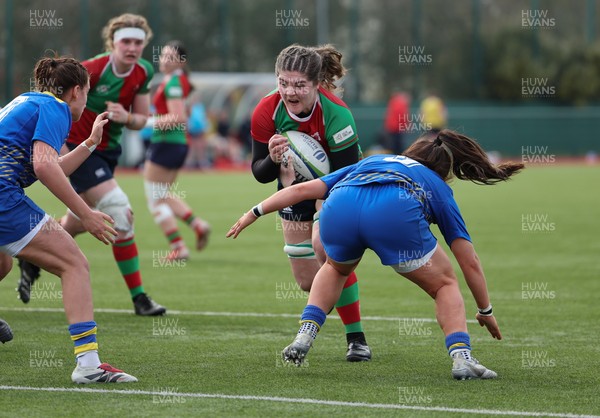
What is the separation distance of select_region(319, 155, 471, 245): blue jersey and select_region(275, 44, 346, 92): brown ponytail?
0.81m

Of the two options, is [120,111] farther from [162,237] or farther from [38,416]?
[162,237]

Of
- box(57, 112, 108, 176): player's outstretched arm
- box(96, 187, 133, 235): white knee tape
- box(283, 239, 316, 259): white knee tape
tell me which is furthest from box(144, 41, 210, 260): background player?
box(57, 112, 108, 176): player's outstretched arm

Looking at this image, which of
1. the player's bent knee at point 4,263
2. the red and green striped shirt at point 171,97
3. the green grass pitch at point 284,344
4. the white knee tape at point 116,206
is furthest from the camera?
the red and green striped shirt at point 171,97

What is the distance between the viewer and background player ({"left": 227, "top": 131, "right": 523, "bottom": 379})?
5.99 m

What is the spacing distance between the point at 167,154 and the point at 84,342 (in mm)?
6771

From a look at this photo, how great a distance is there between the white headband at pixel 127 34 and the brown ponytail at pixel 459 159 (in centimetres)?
373

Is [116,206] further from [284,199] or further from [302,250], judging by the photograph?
[284,199]

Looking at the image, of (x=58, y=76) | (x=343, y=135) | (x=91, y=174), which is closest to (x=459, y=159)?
(x=343, y=135)

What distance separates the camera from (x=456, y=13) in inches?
1876

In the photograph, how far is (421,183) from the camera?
239 inches

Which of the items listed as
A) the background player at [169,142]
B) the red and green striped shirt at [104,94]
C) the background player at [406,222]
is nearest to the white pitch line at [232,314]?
the red and green striped shirt at [104,94]

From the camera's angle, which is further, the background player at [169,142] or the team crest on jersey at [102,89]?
the background player at [169,142]

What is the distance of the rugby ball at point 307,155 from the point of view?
6.86 metres

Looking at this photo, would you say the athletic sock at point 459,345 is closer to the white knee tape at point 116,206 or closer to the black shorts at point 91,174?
the white knee tape at point 116,206
